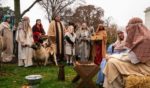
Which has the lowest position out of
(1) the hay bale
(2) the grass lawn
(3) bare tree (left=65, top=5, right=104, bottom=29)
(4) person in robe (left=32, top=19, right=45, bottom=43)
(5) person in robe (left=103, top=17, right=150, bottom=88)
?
(2) the grass lawn

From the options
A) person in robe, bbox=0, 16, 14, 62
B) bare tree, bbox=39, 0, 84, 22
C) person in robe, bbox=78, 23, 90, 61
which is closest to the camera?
person in robe, bbox=0, 16, 14, 62

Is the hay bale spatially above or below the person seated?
below

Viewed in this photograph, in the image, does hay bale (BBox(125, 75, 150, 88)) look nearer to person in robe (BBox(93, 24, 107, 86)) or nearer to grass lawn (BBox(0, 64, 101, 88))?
grass lawn (BBox(0, 64, 101, 88))

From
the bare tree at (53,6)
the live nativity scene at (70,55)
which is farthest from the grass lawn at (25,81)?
the bare tree at (53,6)

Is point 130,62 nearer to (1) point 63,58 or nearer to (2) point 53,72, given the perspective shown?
(2) point 53,72

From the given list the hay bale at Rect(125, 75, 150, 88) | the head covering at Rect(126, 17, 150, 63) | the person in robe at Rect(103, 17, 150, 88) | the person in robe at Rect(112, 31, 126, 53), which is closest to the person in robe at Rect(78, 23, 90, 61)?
the person in robe at Rect(112, 31, 126, 53)

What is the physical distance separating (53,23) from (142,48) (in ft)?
25.6

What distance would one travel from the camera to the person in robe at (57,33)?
15834 mm

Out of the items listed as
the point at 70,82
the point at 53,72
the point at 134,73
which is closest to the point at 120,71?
the point at 134,73

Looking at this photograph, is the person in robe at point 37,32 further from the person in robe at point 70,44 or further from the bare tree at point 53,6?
the bare tree at point 53,6

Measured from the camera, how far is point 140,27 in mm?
8680

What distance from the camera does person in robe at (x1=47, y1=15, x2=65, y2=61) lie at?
52.0 feet

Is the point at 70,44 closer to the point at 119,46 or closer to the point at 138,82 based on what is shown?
the point at 119,46

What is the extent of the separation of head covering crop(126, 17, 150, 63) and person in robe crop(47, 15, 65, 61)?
7266 mm
